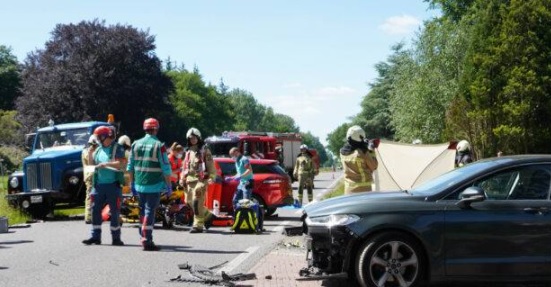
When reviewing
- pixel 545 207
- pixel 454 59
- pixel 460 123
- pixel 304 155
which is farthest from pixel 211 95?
pixel 545 207

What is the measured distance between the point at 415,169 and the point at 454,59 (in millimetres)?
31627

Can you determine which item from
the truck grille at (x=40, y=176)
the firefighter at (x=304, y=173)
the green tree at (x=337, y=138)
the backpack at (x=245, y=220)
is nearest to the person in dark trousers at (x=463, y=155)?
the backpack at (x=245, y=220)

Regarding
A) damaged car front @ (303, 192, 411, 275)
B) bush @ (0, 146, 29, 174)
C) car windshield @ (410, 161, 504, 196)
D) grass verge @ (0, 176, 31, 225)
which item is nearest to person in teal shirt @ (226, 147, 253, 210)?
grass verge @ (0, 176, 31, 225)

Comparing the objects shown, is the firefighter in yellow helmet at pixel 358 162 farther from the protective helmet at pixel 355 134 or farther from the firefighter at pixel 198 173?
the firefighter at pixel 198 173

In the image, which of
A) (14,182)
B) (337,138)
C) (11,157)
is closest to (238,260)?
(14,182)

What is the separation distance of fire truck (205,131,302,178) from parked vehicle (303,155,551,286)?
2071 cm

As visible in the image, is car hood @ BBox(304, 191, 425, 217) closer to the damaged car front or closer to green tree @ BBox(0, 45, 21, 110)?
the damaged car front

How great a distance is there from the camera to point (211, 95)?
355ft

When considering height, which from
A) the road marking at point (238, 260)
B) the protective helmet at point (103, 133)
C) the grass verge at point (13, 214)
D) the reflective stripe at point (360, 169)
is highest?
the protective helmet at point (103, 133)

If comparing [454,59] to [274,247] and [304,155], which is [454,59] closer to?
[304,155]

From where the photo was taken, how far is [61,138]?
63.7ft

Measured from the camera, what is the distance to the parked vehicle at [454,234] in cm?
713

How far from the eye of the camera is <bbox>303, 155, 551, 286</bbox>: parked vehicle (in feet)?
23.4

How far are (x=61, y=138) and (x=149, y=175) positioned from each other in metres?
9.06
